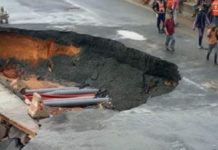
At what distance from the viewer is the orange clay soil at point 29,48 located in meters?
18.5

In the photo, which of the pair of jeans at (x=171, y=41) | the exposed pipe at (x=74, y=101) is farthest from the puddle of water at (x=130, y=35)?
the exposed pipe at (x=74, y=101)

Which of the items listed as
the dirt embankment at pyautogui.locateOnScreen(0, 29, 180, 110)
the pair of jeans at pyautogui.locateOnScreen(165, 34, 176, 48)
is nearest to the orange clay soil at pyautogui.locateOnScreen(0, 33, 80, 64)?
the dirt embankment at pyautogui.locateOnScreen(0, 29, 180, 110)

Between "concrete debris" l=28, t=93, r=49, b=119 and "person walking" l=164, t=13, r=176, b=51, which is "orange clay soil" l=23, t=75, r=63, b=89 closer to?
"person walking" l=164, t=13, r=176, b=51

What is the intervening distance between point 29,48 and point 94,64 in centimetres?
253

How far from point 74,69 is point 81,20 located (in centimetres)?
310

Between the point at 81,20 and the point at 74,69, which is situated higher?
the point at 81,20

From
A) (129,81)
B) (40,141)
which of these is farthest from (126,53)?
(40,141)

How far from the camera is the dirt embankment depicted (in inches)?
625

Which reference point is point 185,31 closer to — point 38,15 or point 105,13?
point 105,13

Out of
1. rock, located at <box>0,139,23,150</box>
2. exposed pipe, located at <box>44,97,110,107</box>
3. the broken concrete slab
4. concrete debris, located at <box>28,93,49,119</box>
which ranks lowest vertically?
rock, located at <box>0,139,23,150</box>

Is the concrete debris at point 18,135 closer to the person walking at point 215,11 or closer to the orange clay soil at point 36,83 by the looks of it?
the orange clay soil at point 36,83

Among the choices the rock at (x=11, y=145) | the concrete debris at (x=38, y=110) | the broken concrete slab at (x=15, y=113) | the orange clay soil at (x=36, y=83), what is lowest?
the rock at (x=11, y=145)

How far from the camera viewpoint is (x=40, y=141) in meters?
10.8

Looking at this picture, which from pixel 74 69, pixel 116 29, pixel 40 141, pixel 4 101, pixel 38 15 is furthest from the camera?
pixel 38 15
